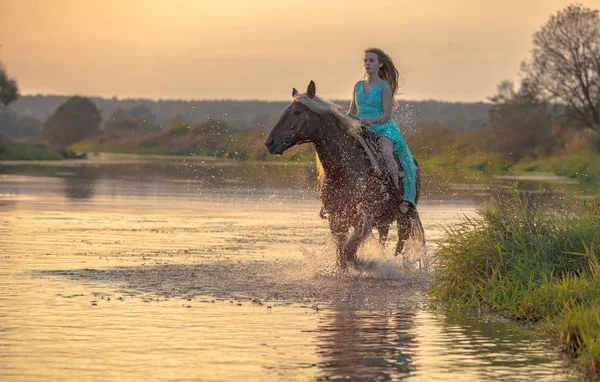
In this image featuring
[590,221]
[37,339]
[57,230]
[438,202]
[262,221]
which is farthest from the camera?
[438,202]

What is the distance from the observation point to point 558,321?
969cm

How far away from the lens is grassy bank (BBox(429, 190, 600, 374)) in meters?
10.8

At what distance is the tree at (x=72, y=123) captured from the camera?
12104cm

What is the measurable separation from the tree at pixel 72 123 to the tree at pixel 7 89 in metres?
38.3

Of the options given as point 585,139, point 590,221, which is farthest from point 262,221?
point 585,139

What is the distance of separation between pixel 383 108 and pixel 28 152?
62.4 meters

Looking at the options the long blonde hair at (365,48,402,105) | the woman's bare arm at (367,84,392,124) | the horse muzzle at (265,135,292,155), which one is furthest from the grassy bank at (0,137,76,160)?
the horse muzzle at (265,135,292,155)

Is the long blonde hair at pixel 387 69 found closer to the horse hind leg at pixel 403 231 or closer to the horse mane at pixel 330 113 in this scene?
the horse mane at pixel 330 113

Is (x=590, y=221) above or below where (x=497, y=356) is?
above

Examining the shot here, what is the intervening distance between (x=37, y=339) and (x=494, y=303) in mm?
4310

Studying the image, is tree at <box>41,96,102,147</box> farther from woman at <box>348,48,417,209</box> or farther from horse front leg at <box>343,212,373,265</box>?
horse front leg at <box>343,212,373,265</box>

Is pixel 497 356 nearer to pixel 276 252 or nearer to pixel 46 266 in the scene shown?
pixel 46 266

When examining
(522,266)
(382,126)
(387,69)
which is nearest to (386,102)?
(382,126)

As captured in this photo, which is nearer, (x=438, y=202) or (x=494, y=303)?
(x=494, y=303)
